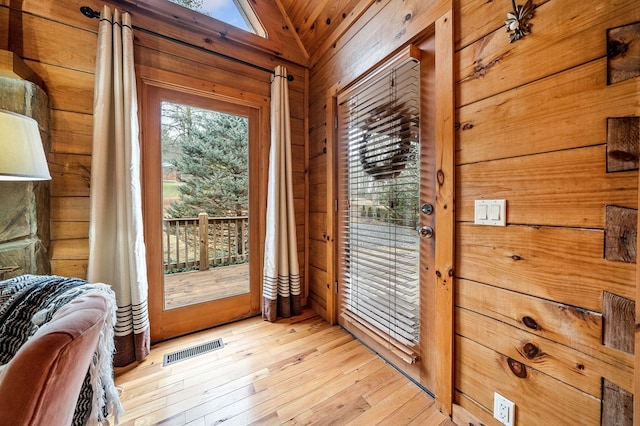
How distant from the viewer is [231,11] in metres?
2.10

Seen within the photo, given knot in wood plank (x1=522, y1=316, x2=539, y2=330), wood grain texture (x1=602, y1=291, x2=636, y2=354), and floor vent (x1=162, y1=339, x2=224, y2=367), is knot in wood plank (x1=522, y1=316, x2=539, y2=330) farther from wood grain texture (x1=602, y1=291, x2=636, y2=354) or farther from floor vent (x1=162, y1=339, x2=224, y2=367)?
floor vent (x1=162, y1=339, x2=224, y2=367)

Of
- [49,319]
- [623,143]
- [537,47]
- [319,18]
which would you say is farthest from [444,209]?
[319,18]

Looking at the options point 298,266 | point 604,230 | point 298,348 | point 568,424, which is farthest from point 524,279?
point 298,266

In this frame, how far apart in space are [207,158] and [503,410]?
2.38 metres

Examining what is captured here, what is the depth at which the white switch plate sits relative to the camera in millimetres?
1006

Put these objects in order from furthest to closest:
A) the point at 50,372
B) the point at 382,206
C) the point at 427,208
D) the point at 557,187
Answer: the point at 382,206 → the point at 427,208 → the point at 557,187 → the point at 50,372

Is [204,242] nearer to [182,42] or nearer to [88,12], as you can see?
[182,42]

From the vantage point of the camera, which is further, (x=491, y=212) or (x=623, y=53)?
Result: (x=491, y=212)

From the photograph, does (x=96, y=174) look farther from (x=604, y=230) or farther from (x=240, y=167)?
(x=604, y=230)

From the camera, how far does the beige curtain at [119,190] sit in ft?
4.91

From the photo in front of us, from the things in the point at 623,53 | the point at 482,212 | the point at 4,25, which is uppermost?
the point at 4,25

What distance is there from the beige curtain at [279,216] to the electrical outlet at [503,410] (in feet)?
5.08

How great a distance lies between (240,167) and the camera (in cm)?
217

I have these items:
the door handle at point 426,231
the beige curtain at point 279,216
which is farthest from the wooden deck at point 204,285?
the door handle at point 426,231
